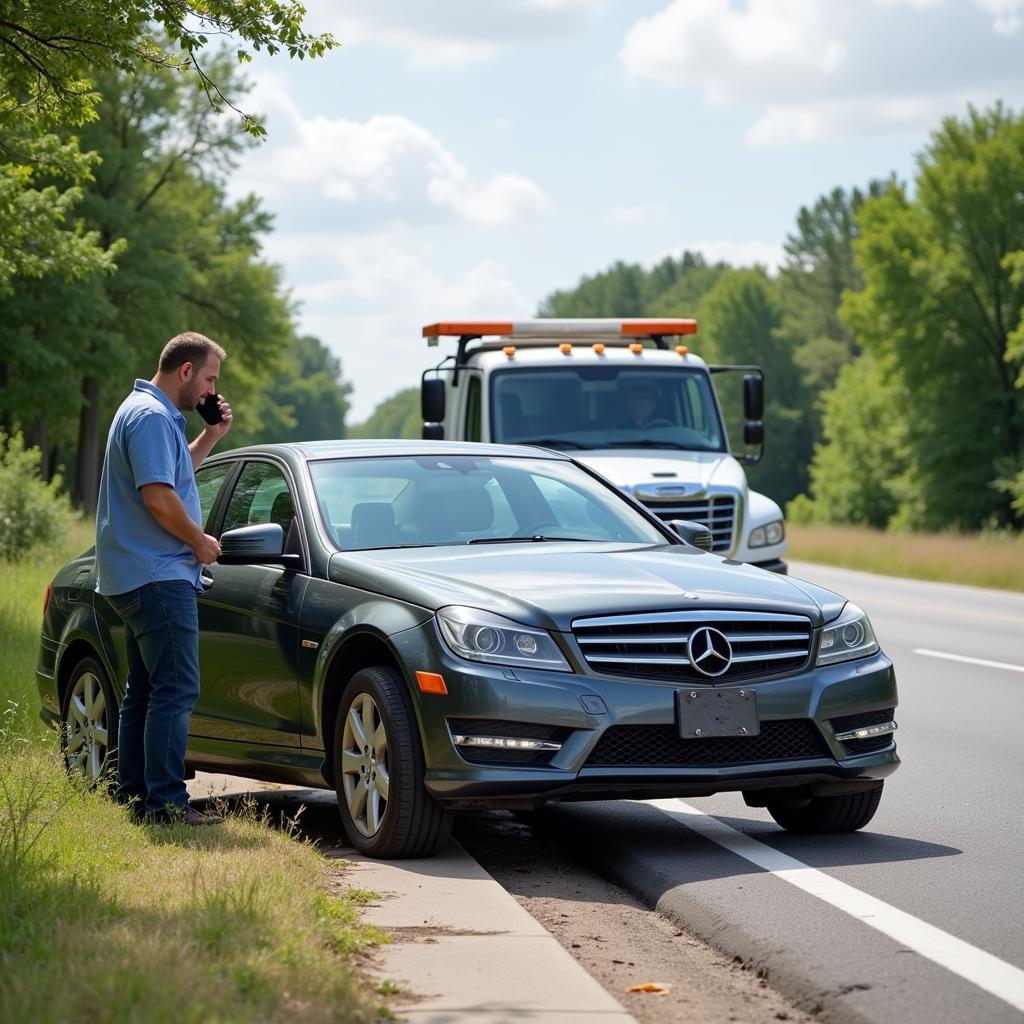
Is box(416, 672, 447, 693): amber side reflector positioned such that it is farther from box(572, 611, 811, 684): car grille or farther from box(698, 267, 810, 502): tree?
box(698, 267, 810, 502): tree

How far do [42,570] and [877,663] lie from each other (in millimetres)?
15577

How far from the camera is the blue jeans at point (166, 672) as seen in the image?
293 inches

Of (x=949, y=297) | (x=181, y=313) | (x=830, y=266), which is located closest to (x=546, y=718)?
(x=181, y=313)

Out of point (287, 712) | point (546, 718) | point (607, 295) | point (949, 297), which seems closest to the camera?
point (546, 718)

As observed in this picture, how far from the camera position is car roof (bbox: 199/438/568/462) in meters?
8.58

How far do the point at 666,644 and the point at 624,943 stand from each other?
Answer: 1347 mm

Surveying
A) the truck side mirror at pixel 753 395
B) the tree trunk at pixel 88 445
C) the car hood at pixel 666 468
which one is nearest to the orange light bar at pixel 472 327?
the car hood at pixel 666 468

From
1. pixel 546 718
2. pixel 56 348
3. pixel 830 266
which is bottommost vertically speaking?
pixel 546 718

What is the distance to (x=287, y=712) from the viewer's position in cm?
788

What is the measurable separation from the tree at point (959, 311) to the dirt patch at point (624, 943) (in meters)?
49.6

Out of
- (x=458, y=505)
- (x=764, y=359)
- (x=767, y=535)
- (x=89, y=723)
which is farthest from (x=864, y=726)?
(x=764, y=359)

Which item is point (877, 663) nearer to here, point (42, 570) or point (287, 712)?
point (287, 712)

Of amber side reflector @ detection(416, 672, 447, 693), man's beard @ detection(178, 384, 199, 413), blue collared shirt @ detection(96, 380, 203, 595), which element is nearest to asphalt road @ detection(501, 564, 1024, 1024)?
amber side reflector @ detection(416, 672, 447, 693)

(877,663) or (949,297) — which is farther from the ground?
(949,297)
